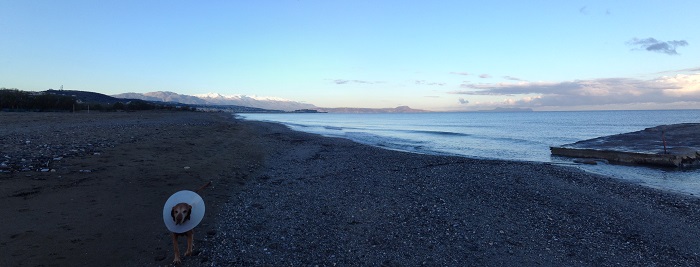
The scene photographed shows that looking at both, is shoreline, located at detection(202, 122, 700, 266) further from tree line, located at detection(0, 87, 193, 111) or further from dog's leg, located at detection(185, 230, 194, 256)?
tree line, located at detection(0, 87, 193, 111)

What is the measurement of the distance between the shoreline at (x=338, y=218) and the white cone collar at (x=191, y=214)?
791 mm

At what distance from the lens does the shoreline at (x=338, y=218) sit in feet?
22.6

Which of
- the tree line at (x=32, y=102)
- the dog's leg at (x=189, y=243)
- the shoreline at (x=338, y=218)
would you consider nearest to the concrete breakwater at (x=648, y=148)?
the shoreline at (x=338, y=218)

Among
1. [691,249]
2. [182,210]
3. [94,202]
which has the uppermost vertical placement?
[182,210]

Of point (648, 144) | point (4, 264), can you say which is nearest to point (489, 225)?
point (4, 264)

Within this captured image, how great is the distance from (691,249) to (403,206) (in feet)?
21.4

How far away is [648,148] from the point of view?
29.6 meters

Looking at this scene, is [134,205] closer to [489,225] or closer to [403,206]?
[403,206]

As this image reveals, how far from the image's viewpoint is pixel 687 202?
12602 millimetres

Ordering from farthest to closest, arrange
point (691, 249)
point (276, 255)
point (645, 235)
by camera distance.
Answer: point (645, 235)
point (691, 249)
point (276, 255)

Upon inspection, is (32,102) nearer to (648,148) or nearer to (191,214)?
(191,214)

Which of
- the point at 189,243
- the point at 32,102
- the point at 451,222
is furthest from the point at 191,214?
the point at 32,102

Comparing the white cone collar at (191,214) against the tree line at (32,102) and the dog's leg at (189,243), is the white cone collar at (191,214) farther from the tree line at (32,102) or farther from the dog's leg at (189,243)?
the tree line at (32,102)

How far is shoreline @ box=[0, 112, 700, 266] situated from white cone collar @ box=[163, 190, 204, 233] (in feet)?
2.60
